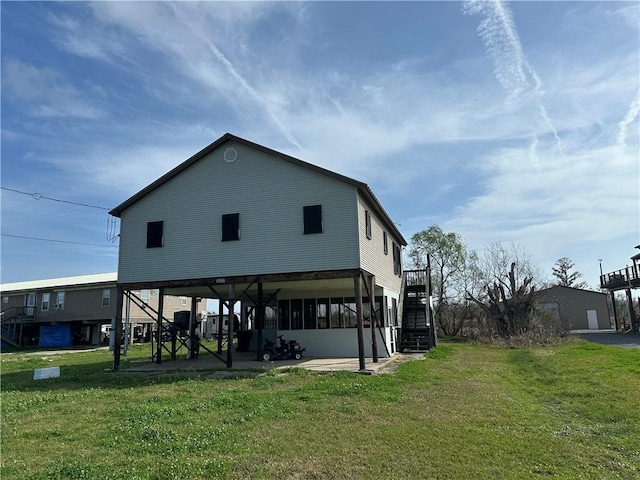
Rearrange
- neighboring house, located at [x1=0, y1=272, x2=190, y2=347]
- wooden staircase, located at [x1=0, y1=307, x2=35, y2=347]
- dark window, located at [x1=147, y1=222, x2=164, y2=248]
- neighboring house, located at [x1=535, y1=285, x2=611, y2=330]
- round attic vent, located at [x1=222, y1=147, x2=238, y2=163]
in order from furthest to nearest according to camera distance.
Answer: neighboring house, located at [x1=535, y1=285, x2=611, y2=330], wooden staircase, located at [x1=0, y1=307, x2=35, y2=347], neighboring house, located at [x1=0, y1=272, x2=190, y2=347], dark window, located at [x1=147, y1=222, x2=164, y2=248], round attic vent, located at [x1=222, y1=147, x2=238, y2=163]

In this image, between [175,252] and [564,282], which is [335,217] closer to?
[175,252]

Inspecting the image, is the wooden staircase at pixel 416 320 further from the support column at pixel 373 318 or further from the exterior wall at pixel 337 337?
the support column at pixel 373 318

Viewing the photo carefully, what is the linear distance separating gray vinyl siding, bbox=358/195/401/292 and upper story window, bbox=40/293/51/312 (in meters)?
28.0

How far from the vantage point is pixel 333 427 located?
689 cm

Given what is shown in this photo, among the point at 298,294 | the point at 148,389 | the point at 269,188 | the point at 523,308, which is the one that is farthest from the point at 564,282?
the point at 148,389

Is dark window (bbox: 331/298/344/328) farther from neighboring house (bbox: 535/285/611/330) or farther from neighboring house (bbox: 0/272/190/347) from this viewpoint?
neighboring house (bbox: 535/285/611/330)

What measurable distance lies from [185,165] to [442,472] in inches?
538

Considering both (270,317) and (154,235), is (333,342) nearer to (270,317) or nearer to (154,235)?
(270,317)

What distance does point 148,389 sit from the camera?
11039 millimetres

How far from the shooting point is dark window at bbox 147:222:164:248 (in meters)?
16.0

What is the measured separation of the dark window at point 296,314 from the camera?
749 inches

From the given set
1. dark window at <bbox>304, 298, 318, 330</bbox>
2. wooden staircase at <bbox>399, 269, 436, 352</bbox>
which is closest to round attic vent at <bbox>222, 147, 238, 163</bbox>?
dark window at <bbox>304, 298, 318, 330</bbox>

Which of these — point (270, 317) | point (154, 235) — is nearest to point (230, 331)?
point (154, 235)

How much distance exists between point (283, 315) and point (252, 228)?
5.73 m
